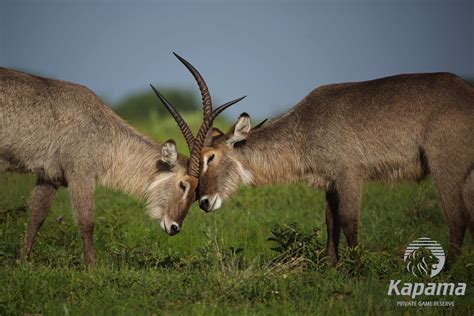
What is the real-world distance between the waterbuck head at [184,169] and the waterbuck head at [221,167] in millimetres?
107

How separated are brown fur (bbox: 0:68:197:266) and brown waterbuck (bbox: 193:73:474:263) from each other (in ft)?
1.66

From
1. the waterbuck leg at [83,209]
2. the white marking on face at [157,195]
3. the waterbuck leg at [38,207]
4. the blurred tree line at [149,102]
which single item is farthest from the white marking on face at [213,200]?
the blurred tree line at [149,102]

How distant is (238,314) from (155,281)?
90cm

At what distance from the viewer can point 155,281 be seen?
4.81m

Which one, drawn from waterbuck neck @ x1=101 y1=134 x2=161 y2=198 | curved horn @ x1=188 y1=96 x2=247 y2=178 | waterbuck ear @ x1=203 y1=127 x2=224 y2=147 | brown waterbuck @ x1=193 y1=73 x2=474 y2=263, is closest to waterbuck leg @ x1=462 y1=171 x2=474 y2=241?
brown waterbuck @ x1=193 y1=73 x2=474 y2=263

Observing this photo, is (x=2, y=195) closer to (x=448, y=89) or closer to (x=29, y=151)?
(x=29, y=151)

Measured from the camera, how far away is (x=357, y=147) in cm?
608

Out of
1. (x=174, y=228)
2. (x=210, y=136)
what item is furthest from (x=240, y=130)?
(x=174, y=228)

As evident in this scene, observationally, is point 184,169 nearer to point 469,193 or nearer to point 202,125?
point 202,125

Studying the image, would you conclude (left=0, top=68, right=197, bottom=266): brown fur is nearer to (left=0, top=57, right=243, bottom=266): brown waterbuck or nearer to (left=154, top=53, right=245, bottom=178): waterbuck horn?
(left=0, top=57, right=243, bottom=266): brown waterbuck

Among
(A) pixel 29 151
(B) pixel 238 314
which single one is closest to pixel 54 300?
(B) pixel 238 314

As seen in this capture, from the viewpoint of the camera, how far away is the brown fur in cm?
588

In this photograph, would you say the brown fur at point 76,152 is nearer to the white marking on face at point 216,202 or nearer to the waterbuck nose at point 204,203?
the waterbuck nose at point 204,203

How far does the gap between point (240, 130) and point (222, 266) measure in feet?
6.23
